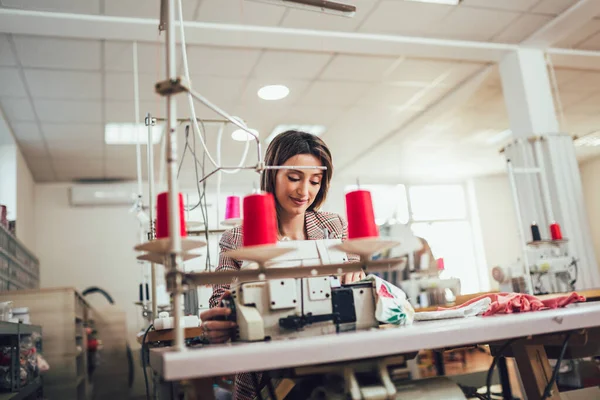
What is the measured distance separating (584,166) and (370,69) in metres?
6.43

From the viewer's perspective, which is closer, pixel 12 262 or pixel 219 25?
pixel 219 25

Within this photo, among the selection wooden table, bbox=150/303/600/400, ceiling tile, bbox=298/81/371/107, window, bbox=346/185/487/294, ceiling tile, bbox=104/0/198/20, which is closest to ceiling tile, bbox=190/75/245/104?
ceiling tile, bbox=298/81/371/107

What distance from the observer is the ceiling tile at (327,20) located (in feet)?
11.7

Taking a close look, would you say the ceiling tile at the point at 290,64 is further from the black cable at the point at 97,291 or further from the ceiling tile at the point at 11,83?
the black cable at the point at 97,291

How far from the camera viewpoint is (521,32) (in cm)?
416

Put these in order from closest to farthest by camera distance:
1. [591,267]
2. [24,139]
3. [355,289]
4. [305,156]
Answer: [355,289] → [305,156] → [591,267] → [24,139]

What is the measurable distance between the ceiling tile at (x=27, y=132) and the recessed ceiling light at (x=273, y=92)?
7.79 ft

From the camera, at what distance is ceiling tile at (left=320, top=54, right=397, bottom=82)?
4298 millimetres

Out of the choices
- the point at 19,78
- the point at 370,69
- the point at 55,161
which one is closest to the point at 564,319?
the point at 370,69

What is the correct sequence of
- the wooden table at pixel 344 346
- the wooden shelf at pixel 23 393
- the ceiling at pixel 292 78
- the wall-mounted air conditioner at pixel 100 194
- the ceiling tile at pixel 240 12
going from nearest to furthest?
the wooden table at pixel 344 346 < the wooden shelf at pixel 23 393 < the ceiling tile at pixel 240 12 < the ceiling at pixel 292 78 < the wall-mounted air conditioner at pixel 100 194

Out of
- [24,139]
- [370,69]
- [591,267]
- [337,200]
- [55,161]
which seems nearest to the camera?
[591,267]

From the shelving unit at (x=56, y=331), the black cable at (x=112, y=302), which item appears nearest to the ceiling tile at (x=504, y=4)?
the shelving unit at (x=56, y=331)

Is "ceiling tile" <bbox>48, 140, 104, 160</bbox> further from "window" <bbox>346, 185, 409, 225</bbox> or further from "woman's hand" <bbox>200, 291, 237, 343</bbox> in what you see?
"woman's hand" <bbox>200, 291, 237, 343</bbox>

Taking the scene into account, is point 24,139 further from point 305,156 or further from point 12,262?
point 305,156
